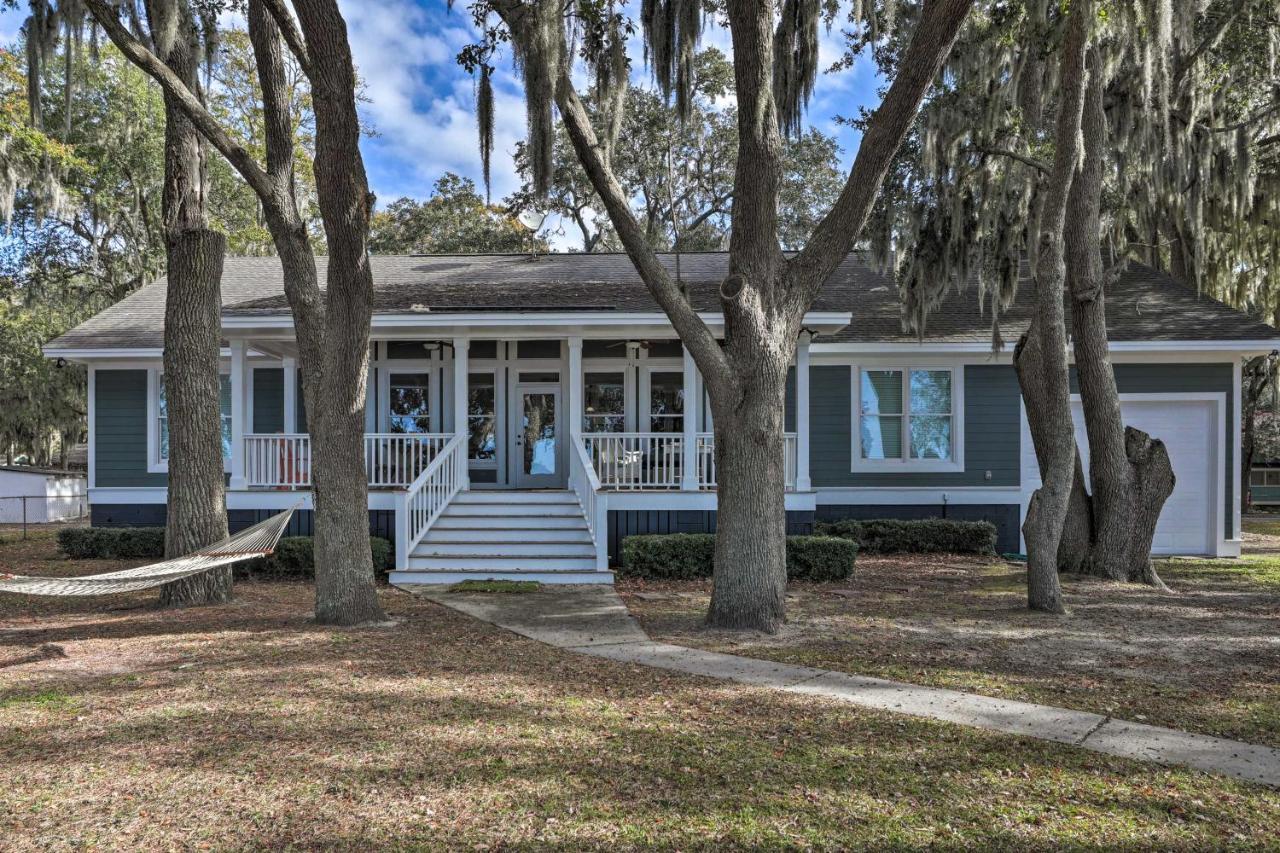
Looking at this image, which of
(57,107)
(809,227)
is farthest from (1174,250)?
(57,107)

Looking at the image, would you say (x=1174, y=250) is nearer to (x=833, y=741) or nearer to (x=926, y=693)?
(x=926, y=693)

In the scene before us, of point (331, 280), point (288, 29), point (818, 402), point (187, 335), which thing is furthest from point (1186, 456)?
point (187, 335)

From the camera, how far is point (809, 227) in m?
25.7

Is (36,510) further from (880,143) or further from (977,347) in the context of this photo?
(880,143)

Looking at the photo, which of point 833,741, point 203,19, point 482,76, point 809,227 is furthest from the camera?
point 809,227

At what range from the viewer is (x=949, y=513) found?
13391 millimetres

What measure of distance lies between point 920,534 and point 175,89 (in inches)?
427

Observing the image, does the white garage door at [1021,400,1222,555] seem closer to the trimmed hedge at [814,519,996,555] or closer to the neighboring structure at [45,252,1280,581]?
the neighboring structure at [45,252,1280,581]

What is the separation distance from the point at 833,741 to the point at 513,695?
1.97 meters

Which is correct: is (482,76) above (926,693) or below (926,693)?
above

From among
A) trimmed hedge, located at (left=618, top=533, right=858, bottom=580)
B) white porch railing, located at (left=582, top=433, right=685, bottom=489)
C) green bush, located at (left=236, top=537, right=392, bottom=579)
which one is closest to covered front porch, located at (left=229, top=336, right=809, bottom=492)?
white porch railing, located at (left=582, top=433, right=685, bottom=489)

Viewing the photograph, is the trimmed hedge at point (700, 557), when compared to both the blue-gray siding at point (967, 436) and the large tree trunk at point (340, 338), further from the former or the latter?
the large tree trunk at point (340, 338)

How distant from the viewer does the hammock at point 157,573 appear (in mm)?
6149

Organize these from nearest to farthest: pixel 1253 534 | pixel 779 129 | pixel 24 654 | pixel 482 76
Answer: pixel 24 654
pixel 779 129
pixel 482 76
pixel 1253 534
